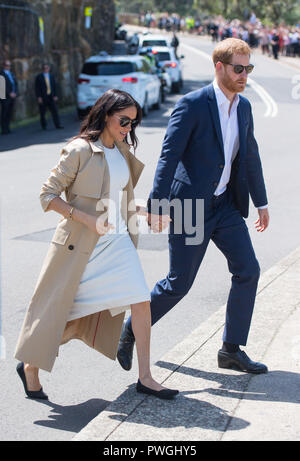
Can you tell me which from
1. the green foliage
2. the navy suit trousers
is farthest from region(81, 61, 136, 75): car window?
the green foliage

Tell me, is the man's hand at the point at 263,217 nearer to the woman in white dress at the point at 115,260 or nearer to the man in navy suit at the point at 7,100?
the woman in white dress at the point at 115,260

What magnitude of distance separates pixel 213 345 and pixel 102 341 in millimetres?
945

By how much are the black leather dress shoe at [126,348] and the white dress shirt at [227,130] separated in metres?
0.99

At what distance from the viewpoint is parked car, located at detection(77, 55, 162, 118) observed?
A: 24.1m

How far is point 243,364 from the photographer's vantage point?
5.33 metres

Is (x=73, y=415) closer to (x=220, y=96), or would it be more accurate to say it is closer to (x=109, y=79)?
(x=220, y=96)

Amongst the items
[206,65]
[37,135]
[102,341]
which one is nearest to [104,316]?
[102,341]

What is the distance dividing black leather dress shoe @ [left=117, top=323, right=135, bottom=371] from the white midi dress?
0.44m

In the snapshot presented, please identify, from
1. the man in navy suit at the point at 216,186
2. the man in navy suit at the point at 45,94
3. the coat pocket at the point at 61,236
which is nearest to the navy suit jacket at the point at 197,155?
the man in navy suit at the point at 216,186

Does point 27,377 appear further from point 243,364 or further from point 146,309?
point 243,364

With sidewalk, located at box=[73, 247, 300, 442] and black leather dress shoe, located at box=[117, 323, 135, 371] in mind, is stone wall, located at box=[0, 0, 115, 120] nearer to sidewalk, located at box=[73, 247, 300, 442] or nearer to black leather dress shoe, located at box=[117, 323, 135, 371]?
sidewalk, located at box=[73, 247, 300, 442]

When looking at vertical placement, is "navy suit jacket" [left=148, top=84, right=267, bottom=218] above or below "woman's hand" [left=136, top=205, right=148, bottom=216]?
above

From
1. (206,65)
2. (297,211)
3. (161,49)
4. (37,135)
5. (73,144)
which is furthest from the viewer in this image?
(206,65)

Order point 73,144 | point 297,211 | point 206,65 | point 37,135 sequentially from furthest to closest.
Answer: point 206,65
point 37,135
point 297,211
point 73,144
